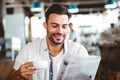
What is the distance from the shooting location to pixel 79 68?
1774 millimetres

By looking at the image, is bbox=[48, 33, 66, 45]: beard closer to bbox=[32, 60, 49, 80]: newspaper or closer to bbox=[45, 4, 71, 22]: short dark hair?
bbox=[45, 4, 71, 22]: short dark hair

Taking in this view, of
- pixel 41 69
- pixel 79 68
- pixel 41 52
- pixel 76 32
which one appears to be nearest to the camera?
pixel 41 69

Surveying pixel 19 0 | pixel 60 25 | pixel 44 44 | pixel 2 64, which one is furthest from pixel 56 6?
pixel 19 0

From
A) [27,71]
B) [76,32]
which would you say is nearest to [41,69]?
[27,71]

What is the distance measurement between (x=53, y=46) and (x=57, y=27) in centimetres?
19

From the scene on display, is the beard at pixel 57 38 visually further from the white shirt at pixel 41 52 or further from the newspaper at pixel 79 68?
the newspaper at pixel 79 68

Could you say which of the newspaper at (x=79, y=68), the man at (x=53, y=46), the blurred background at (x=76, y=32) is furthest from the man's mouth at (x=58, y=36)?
the blurred background at (x=76, y=32)

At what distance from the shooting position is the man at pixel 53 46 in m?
2.11

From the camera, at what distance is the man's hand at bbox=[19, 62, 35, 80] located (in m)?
1.74

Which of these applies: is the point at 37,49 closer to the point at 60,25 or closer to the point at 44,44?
the point at 44,44

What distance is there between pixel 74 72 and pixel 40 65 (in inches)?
9.4

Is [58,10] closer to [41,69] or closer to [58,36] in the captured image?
[58,36]

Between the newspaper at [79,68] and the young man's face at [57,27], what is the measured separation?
14.3 inches

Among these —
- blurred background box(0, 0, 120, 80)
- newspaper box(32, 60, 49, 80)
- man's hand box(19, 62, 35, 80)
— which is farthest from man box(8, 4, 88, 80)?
blurred background box(0, 0, 120, 80)
